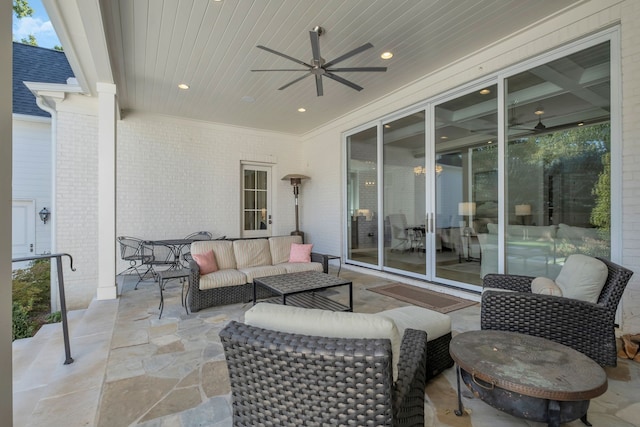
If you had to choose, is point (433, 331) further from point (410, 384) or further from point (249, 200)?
point (249, 200)

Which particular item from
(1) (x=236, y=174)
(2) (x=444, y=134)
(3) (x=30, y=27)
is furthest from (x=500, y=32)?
(3) (x=30, y=27)

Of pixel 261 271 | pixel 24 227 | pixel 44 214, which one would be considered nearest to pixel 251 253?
pixel 261 271

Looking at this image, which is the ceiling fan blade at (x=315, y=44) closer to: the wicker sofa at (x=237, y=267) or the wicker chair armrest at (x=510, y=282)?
A: the wicker sofa at (x=237, y=267)

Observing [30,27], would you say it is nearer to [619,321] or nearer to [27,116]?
[27,116]

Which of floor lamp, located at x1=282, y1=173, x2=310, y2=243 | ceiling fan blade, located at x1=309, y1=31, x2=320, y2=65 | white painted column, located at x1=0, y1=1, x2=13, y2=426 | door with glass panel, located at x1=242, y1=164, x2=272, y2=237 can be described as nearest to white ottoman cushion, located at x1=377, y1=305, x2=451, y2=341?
white painted column, located at x1=0, y1=1, x2=13, y2=426

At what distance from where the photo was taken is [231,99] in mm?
5637

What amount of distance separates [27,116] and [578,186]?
9.29 meters

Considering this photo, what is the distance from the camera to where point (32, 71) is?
21.4ft

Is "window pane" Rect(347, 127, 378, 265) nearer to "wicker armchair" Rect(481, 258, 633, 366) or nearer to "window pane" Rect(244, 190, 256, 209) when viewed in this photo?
"window pane" Rect(244, 190, 256, 209)

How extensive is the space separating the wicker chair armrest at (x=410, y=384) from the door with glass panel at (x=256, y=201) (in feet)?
20.7

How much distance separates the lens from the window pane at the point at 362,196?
6.06 metres

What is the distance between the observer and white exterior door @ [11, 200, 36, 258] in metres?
6.14

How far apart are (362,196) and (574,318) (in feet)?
14.5

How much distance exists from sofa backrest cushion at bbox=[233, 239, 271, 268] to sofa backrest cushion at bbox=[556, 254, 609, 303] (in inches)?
143
